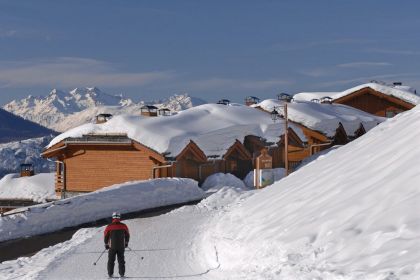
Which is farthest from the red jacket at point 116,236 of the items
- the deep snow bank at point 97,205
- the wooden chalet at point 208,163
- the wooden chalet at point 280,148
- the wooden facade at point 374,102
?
the wooden facade at point 374,102

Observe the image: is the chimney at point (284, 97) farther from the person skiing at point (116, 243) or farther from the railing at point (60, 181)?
the person skiing at point (116, 243)

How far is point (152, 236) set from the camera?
59.5 ft

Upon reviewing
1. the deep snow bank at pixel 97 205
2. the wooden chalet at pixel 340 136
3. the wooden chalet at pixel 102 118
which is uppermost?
the wooden chalet at pixel 102 118

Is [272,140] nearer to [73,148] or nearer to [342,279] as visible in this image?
[73,148]

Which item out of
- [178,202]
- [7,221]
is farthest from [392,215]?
[178,202]

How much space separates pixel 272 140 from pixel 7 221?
25581 mm

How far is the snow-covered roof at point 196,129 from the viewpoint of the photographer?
3484 cm

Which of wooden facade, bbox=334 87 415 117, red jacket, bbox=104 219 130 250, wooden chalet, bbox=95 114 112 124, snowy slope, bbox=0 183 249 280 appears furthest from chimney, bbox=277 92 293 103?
red jacket, bbox=104 219 130 250

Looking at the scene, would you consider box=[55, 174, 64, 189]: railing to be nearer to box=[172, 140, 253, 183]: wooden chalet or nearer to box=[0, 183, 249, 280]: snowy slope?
box=[172, 140, 253, 183]: wooden chalet

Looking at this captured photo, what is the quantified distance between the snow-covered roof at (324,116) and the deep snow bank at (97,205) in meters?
17.6

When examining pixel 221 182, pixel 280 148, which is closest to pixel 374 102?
pixel 280 148

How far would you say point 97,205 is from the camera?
2331 centimetres

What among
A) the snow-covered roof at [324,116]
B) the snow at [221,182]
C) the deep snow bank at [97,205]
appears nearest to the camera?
the deep snow bank at [97,205]

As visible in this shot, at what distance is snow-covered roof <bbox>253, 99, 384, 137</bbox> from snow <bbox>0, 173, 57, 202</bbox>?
61.5 ft
